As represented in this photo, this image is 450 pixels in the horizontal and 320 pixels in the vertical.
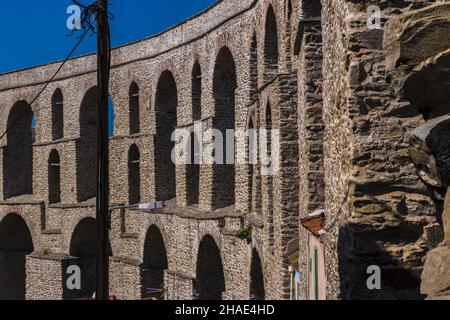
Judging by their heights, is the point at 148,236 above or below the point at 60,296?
above

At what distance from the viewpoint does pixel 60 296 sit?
30.9m

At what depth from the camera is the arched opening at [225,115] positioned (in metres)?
23.3

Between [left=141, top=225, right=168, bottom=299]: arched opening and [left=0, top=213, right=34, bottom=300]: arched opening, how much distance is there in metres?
8.87

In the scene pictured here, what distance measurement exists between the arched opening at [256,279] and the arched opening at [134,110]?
40.2ft

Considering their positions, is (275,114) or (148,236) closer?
(275,114)

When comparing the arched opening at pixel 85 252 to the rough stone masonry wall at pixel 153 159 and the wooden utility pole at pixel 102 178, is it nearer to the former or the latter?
the rough stone masonry wall at pixel 153 159

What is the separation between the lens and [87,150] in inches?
1281

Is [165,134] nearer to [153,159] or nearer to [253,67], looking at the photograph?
[153,159]

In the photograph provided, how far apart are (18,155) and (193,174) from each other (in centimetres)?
1246

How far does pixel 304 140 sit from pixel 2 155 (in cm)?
2571

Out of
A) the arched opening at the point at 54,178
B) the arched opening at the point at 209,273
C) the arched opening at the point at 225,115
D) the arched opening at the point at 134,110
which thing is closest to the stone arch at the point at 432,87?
the arched opening at the point at 225,115

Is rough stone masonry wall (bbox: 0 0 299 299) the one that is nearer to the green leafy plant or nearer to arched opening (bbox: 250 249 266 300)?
the green leafy plant
